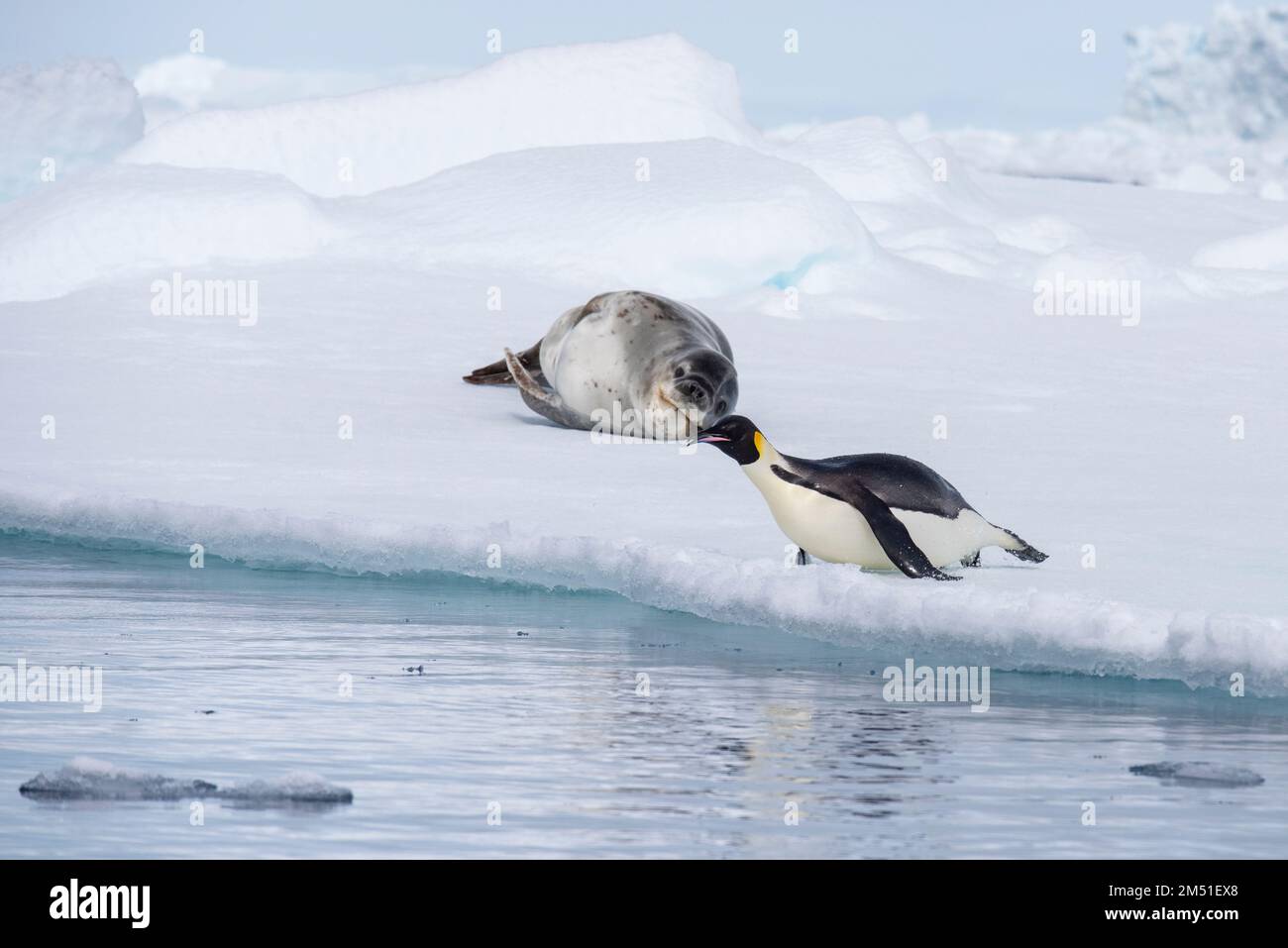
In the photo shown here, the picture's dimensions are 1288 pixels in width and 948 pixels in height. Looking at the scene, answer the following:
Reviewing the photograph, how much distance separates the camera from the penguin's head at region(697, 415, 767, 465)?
7246 millimetres

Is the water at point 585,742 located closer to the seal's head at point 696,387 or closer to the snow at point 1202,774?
the snow at point 1202,774

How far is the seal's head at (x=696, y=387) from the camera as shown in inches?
418

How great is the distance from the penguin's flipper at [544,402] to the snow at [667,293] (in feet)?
0.40

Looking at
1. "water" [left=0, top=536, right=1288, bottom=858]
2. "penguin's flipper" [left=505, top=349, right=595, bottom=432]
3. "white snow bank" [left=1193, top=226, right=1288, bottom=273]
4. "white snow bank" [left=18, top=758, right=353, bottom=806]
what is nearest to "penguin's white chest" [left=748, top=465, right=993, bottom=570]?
"water" [left=0, top=536, right=1288, bottom=858]

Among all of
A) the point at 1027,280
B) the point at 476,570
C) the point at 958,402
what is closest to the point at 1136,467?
the point at 958,402

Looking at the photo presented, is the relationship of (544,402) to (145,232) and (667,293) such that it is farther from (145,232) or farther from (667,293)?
(145,232)

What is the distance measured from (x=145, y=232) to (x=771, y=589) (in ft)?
36.3

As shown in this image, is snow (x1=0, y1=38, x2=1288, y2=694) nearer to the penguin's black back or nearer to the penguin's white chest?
the penguin's white chest

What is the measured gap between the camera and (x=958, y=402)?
1202 cm

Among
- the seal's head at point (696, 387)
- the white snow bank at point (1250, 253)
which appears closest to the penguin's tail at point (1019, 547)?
the seal's head at point (696, 387)

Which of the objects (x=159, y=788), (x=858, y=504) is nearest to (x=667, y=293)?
(x=858, y=504)

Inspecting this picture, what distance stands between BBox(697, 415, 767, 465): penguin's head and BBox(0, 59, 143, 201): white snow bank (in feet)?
58.1

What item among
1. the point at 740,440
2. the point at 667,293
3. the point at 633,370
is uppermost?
the point at 667,293

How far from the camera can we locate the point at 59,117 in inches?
930
